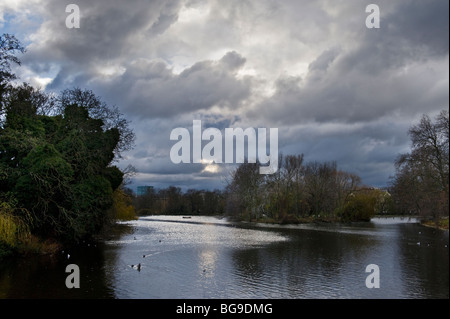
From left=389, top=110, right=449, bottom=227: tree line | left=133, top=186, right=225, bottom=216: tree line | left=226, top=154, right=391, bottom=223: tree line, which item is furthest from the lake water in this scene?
left=133, top=186, right=225, bottom=216: tree line

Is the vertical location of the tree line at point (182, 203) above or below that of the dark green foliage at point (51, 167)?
below

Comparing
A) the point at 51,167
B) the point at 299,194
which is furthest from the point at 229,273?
the point at 299,194

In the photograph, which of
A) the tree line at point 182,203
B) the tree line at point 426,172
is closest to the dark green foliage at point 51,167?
the tree line at point 426,172

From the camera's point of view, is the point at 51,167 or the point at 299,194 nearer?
Answer: the point at 51,167

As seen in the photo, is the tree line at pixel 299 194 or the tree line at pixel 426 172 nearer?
the tree line at pixel 426 172

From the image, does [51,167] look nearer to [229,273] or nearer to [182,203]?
[229,273]

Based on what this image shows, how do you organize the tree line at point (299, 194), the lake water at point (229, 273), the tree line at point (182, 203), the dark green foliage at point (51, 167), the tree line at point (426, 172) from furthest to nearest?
the tree line at point (182, 203) < the tree line at point (299, 194) < the tree line at point (426, 172) < the dark green foliage at point (51, 167) < the lake water at point (229, 273)

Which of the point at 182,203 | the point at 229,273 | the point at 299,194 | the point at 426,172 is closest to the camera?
the point at 229,273

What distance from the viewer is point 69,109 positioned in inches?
1258

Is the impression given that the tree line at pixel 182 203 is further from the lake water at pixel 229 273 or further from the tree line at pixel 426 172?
the lake water at pixel 229 273

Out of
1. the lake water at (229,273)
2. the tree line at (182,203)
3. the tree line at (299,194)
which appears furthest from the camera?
the tree line at (182,203)

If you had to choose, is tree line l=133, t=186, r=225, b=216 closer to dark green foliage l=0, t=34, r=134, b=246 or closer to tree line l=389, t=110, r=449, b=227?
tree line l=389, t=110, r=449, b=227
